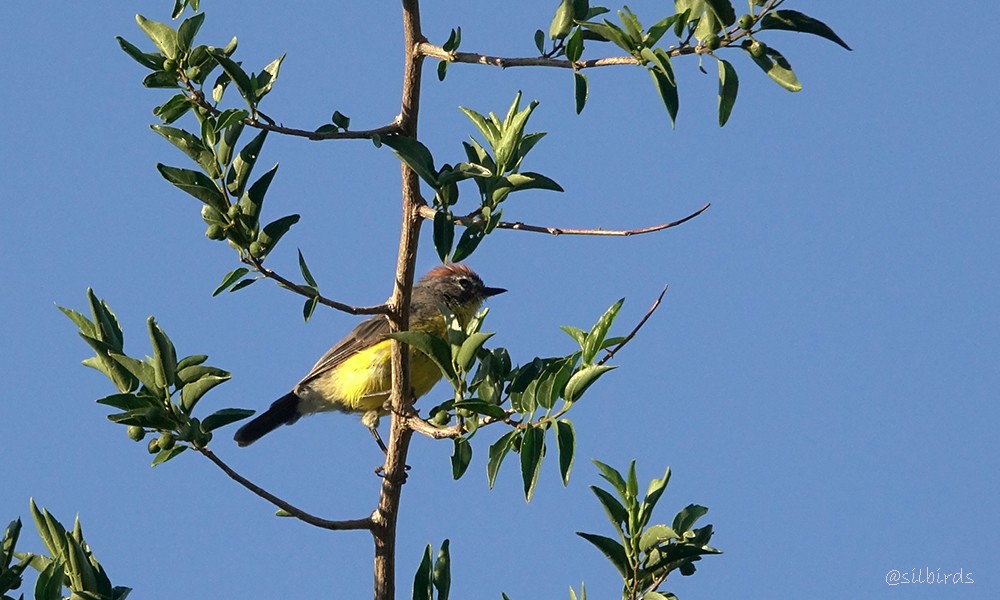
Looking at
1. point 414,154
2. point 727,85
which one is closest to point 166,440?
point 414,154

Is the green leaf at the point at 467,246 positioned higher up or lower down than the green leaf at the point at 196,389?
higher up

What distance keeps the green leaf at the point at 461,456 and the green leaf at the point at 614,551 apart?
0.52 metres

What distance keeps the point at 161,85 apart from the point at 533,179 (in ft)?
4.27

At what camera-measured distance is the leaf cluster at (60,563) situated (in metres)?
3.81

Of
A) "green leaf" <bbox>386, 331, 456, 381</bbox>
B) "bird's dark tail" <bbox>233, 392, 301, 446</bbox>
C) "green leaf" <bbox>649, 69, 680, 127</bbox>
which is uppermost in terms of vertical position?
"bird's dark tail" <bbox>233, 392, 301, 446</bbox>

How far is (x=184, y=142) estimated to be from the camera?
410cm

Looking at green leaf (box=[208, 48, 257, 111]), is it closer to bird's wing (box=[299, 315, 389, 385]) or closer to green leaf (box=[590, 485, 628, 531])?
green leaf (box=[590, 485, 628, 531])

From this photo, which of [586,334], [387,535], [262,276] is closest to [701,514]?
[586,334]

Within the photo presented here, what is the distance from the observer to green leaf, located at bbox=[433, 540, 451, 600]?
453 centimetres

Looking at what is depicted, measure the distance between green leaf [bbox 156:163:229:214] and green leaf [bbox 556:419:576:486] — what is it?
55.1 inches

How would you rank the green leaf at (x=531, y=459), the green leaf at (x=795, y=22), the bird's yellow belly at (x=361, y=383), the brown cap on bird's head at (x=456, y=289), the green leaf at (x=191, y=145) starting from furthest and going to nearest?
1. the brown cap on bird's head at (x=456, y=289)
2. the bird's yellow belly at (x=361, y=383)
3. the green leaf at (x=191, y=145)
4. the green leaf at (x=531, y=459)
5. the green leaf at (x=795, y=22)

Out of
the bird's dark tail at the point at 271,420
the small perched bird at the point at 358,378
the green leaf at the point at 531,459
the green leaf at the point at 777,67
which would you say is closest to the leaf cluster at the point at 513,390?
the green leaf at the point at 531,459

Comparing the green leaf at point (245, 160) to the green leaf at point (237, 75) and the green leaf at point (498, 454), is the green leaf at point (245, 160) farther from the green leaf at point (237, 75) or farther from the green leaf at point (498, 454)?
the green leaf at point (498, 454)

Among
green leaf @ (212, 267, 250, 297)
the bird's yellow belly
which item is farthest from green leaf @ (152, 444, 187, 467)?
the bird's yellow belly
